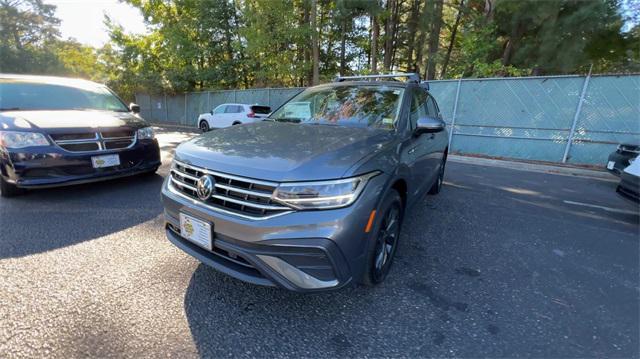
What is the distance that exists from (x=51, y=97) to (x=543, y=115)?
10.8 meters

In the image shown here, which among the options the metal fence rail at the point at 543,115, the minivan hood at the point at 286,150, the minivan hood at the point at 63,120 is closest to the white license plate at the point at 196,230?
the minivan hood at the point at 286,150

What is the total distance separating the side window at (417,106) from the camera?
2.87 meters

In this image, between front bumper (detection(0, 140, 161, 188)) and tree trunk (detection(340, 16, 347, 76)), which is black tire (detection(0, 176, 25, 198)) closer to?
front bumper (detection(0, 140, 161, 188))

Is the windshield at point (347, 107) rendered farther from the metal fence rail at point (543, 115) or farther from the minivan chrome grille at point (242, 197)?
the metal fence rail at point (543, 115)

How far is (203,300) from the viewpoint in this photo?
6.57 feet

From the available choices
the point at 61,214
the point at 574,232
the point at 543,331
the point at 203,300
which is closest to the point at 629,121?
the point at 574,232

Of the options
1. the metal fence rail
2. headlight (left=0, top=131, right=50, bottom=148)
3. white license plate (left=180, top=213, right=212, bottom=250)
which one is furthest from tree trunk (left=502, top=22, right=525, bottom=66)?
headlight (left=0, top=131, right=50, bottom=148)

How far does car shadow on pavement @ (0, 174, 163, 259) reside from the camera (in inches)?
105

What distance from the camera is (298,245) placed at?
161cm

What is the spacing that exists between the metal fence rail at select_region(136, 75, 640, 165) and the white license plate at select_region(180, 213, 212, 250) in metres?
9.13

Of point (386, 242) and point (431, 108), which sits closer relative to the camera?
point (386, 242)

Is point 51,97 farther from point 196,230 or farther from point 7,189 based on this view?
point 196,230

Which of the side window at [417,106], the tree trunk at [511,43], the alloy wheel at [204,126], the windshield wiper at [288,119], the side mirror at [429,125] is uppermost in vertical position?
the tree trunk at [511,43]

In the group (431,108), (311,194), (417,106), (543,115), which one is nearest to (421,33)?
(543,115)
